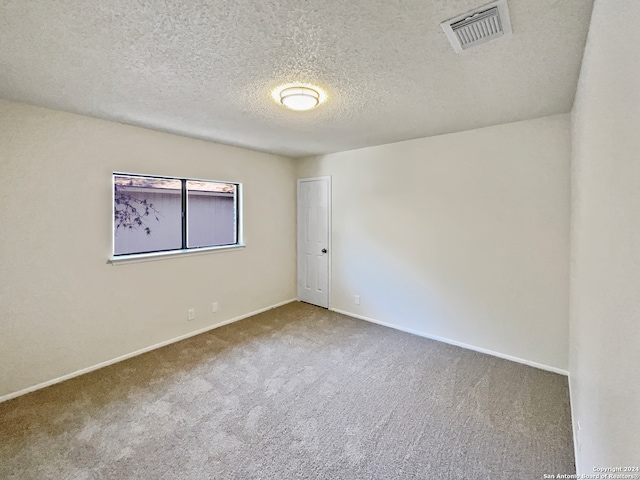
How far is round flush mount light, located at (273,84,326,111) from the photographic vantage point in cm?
202

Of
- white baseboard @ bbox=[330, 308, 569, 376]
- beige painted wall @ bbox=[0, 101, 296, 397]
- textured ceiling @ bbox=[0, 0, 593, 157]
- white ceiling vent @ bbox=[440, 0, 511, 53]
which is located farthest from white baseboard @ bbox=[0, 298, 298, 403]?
white ceiling vent @ bbox=[440, 0, 511, 53]

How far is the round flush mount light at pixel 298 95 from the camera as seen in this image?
2023 mm

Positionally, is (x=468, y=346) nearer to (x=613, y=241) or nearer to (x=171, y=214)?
(x=613, y=241)

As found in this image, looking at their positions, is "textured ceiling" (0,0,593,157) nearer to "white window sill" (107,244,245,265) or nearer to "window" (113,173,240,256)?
"window" (113,173,240,256)

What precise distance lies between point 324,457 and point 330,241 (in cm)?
292

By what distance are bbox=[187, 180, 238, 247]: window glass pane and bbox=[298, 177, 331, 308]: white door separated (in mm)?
1126

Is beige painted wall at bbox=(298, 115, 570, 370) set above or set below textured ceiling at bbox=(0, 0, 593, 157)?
below

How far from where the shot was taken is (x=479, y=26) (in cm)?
138

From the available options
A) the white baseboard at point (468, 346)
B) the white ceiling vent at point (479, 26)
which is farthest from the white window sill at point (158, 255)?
the white ceiling vent at point (479, 26)

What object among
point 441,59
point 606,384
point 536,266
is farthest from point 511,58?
point 536,266

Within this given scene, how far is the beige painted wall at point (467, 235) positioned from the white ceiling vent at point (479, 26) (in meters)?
1.66

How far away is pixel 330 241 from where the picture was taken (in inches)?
171

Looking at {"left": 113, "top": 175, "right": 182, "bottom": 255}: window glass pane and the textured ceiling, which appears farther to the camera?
{"left": 113, "top": 175, "right": 182, "bottom": 255}: window glass pane

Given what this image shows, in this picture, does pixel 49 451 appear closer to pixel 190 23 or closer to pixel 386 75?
pixel 190 23
